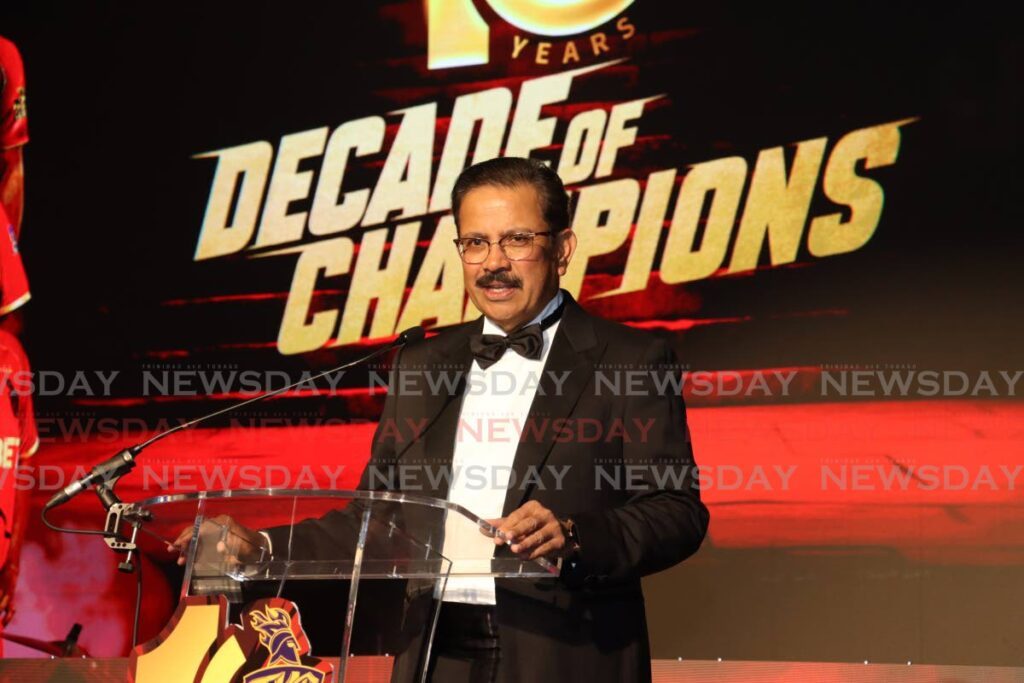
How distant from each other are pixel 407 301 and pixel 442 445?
2.14 metres

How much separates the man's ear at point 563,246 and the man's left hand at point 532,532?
714 millimetres

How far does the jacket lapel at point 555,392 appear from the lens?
6.55ft

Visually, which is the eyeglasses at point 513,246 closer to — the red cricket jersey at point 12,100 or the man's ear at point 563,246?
the man's ear at point 563,246

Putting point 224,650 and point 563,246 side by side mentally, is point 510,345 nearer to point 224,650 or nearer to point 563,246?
point 563,246

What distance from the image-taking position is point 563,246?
2342 mm

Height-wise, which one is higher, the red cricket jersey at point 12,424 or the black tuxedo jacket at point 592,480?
the red cricket jersey at point 12,424

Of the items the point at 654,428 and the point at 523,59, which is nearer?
the point at 654,428

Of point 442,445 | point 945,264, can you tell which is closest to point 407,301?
point 945,264

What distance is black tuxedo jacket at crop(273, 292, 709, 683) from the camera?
190 cm

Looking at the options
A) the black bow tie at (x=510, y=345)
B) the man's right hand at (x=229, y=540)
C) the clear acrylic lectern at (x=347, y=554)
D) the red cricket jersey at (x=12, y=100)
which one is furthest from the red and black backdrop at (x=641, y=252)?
the man's right hand at (x=229, y=540)

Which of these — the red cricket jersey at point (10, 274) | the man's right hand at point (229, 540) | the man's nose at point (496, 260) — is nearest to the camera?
the man's right hand at point (229, 540)

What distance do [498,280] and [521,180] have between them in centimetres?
20

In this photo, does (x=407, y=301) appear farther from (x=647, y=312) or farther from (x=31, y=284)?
(x=31, y=284)

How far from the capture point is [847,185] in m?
4.00
